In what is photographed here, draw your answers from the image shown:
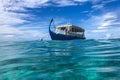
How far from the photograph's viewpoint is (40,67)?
12.6 metres

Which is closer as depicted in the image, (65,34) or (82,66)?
(82,66)

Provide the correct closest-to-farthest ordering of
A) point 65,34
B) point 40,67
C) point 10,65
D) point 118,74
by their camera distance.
Answer: point 118,74 < point 40,67 < point 10,65 < point 65,34

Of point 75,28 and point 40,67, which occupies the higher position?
point 75,28

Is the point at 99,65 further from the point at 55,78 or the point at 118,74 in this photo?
the point at 55,78

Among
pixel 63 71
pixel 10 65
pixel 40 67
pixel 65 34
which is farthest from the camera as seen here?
pixel 65 34

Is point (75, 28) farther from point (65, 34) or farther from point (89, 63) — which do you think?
point (89, 63)

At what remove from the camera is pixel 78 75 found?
35.2 ft

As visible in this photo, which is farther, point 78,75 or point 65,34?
point 65,34

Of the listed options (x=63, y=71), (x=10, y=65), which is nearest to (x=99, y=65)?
(x=63, y=71)

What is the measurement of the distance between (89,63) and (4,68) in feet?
19.5

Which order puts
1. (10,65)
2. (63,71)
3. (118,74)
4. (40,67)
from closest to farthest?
(118,74) → (63,71) → (40,67) → (10,65)

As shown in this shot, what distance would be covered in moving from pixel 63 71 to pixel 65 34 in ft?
159

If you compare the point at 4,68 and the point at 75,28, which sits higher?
the point at 75,28

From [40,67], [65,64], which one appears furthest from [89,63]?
[40,67]
